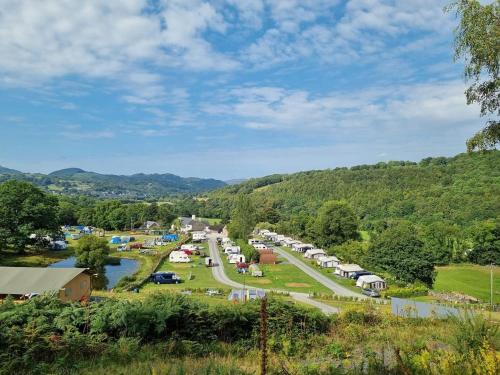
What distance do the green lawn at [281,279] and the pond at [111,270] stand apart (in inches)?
409

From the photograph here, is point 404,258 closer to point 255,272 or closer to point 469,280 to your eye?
point 469,280

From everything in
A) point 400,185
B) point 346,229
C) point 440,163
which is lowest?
point 346,229

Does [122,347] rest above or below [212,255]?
above

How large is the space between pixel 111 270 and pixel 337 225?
30693mm

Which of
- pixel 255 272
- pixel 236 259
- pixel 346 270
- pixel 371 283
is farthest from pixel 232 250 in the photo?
pixel 371 283

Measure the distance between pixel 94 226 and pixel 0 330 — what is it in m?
81.3

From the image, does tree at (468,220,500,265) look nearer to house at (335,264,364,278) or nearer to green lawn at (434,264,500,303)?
green lawn at (434,264,500,303)

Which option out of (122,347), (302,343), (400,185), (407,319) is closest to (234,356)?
(302,343)

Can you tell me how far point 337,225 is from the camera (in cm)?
5269

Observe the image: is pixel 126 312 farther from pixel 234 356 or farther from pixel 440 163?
pixel 440 163

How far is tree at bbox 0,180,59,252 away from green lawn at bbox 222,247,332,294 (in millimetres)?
22020

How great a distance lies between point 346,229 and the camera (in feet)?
172

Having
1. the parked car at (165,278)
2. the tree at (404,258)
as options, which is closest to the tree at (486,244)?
the tree at (404,258)

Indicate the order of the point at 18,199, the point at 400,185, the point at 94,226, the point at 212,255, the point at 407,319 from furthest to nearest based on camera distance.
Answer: the point at 400,185
the point at 94,226
the point at 212,255
the point at 18,199
the point at 407,319
